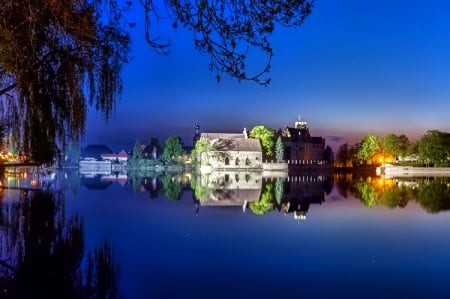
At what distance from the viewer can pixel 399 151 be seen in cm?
10088

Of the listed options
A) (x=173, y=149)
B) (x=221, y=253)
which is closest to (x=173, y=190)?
(x=221, y=253)

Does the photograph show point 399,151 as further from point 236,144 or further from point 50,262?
point 50,262

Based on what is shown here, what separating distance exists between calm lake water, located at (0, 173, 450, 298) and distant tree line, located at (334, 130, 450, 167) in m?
75.8

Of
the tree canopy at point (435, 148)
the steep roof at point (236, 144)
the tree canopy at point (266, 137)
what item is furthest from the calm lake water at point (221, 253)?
the tree canopy at point (435, 148)

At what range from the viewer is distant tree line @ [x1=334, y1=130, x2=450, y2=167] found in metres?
89.8

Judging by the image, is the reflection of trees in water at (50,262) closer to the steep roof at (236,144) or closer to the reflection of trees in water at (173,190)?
the reflection of trees in water at (173,190)

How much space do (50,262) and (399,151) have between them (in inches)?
3934

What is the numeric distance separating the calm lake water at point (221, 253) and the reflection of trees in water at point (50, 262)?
0.07 feet

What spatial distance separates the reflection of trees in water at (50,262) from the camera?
7663 mm

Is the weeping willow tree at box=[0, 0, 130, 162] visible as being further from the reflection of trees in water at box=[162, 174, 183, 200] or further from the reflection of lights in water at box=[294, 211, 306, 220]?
the reflection of trees in water at box=[162, 174, 183, 200]

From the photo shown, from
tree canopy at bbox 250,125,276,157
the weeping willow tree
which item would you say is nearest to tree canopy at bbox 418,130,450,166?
tree canopy at bbox 250,125,276,157

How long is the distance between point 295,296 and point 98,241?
21.4ft

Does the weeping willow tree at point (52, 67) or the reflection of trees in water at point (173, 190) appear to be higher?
the weeping willow tree at point (52, 67)

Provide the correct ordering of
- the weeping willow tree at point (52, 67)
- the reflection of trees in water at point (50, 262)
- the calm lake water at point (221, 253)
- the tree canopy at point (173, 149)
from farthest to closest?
1. the tree canopy at point (173, 149)
2. the calm lake water at point (221, 253)
3. the reflection of trees in water at point (50, 262)
4. the weeping willow tree at point (52, 67)
